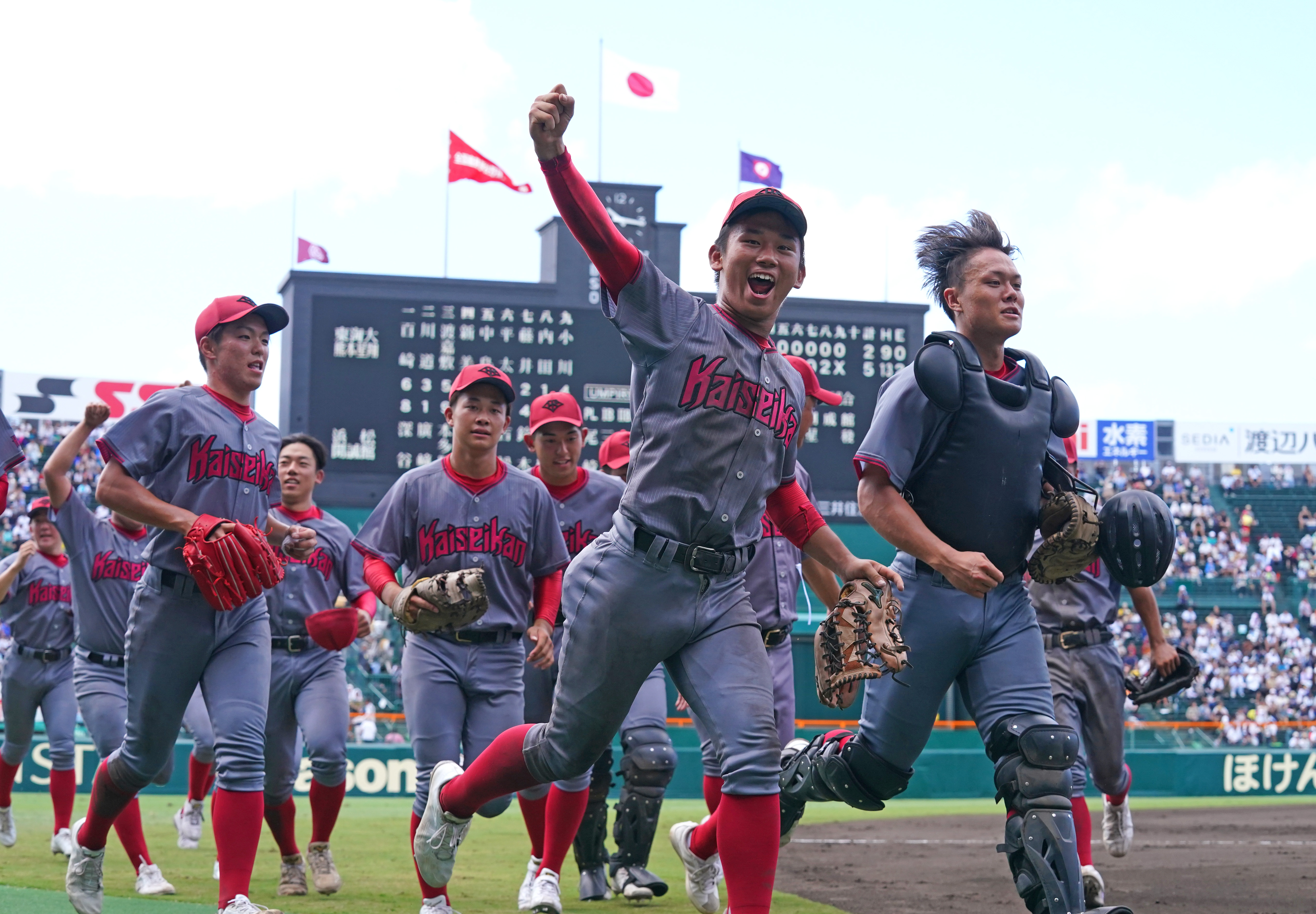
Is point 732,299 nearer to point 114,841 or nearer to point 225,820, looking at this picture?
point 225,820

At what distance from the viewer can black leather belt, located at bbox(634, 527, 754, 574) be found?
13.6 ft

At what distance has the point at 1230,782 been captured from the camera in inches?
727

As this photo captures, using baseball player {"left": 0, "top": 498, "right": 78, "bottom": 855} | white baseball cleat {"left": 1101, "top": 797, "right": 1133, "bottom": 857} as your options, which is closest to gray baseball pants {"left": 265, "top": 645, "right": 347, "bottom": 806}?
baseball player {"left": 0, "top": 498, "right": 78, "bottom": 855}

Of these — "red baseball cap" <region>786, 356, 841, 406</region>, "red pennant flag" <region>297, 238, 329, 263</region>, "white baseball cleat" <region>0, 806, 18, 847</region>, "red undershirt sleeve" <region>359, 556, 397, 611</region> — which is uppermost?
"red pennant flag" <region>297, 238, 329, 263</region>

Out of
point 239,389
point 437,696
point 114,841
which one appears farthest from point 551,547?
point 114,841

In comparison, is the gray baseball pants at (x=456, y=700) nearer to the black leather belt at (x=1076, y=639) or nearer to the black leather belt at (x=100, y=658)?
the black leather belt at (x=100, y=658)

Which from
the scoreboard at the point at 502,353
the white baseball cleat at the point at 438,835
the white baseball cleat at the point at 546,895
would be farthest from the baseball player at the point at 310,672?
the scoreboard at the point at 502,353

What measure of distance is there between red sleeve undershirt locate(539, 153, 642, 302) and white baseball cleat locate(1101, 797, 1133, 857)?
5.93 m

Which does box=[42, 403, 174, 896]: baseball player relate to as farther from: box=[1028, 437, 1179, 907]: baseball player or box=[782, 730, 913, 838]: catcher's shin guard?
box=[1028, 437, 1179, 907]: baseball player

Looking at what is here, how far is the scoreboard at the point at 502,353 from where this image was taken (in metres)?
19.6

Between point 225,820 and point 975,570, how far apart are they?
9.48ft

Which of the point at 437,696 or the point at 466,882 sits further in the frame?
the point at 466,882

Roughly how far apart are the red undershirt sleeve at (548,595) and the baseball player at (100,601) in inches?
97.5

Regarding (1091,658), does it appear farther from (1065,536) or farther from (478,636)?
(478,636)
